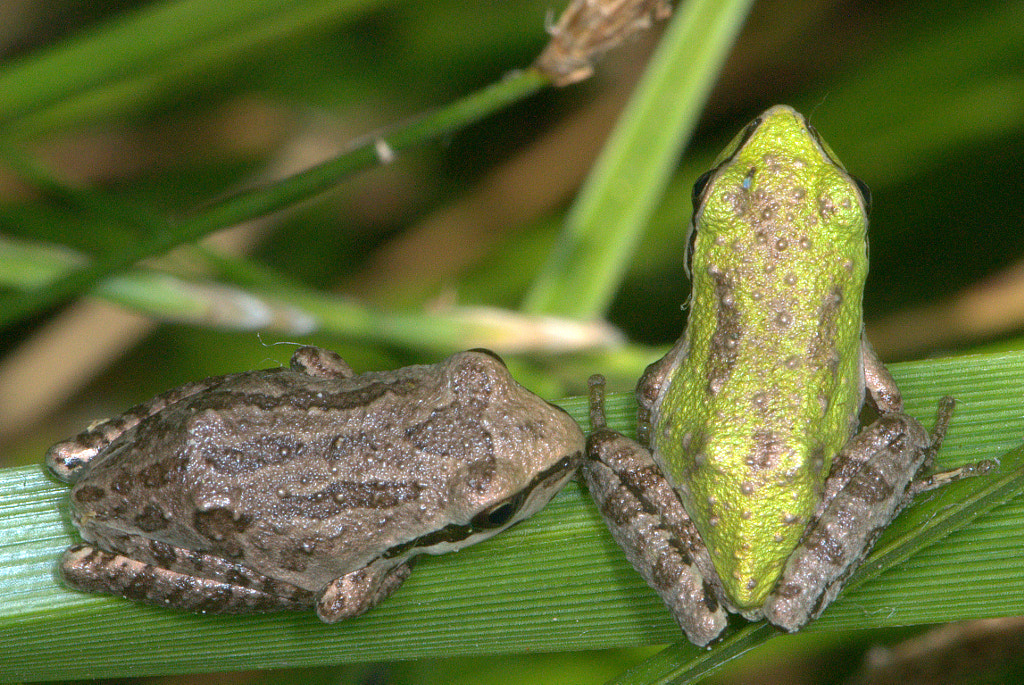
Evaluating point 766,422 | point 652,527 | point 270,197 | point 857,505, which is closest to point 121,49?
point 270,197

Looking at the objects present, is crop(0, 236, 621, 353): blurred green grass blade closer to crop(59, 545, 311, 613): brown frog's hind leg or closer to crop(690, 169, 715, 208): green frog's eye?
crop(690, 169, 715, 208): green frog's eye

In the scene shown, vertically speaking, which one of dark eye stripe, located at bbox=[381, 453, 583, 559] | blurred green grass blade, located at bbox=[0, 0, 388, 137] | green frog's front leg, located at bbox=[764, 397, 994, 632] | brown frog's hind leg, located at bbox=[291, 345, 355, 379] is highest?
blurred green grass blade, located at bbox=[0, 0, 388, 137]

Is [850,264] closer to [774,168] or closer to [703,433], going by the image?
[774,168]

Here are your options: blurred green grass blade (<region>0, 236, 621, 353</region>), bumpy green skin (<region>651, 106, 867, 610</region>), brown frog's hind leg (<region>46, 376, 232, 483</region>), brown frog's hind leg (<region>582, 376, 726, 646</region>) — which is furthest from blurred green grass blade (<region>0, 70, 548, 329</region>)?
brown frog's hind leg (<region>582, 376, 726, 646</region>)

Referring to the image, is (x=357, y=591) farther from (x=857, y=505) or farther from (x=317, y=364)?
(x=857, y=505)

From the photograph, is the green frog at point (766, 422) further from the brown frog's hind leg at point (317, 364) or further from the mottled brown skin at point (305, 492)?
the brown frog's hind leg at point (317, 364)

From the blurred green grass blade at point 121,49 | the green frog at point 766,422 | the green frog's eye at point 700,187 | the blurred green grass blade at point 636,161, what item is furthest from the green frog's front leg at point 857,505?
the blurred green grass blade at point 121,49

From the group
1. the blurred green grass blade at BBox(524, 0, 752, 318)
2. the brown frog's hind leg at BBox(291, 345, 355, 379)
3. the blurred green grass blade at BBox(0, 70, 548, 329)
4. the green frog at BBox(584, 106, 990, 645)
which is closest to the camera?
the green frog at BBox(584, 106, 990, 645)

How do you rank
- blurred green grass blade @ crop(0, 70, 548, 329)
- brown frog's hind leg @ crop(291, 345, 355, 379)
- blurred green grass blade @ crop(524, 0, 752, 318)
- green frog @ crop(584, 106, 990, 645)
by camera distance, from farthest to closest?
blurred green grass blade @ crop(524, 0, 752, 318) < brown frog's hind leg @ crop(291, 345, 355, 379) < blurred green grass blade @ crop(0, 70, 548, 329) < green frog @ crop(584, 106, 990, 645)
